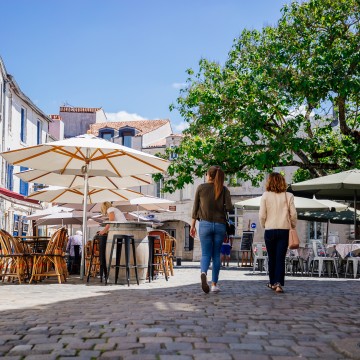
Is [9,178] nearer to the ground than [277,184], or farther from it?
farther from it

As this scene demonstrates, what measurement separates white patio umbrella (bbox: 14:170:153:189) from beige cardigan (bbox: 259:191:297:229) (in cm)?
601

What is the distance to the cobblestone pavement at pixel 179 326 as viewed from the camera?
448 cm

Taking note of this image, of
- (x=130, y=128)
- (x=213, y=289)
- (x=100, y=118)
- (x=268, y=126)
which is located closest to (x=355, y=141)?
(x=268, y=126)

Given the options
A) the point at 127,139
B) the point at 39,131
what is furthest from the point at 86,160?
the point at 127,139

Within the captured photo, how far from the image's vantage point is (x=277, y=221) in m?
9.84

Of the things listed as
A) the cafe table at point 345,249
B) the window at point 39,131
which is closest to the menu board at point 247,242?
the cafe table at point 345,249

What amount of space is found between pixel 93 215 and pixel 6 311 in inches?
592

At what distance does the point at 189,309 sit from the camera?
7141 mm

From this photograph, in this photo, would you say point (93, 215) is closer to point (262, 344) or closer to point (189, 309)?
point (189, 309)

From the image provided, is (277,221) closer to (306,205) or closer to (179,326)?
(179,326)

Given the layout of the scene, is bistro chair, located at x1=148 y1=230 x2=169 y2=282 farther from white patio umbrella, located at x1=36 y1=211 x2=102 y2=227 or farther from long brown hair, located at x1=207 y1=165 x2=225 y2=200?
long brown hair, located at x1=207 y1=165 x2=225 y2=200

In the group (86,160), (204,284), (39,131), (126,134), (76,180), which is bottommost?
(204,284)

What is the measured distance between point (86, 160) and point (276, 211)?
16.4ft

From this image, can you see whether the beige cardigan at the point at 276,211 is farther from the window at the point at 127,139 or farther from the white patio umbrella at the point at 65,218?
the window at the point at 127,139
